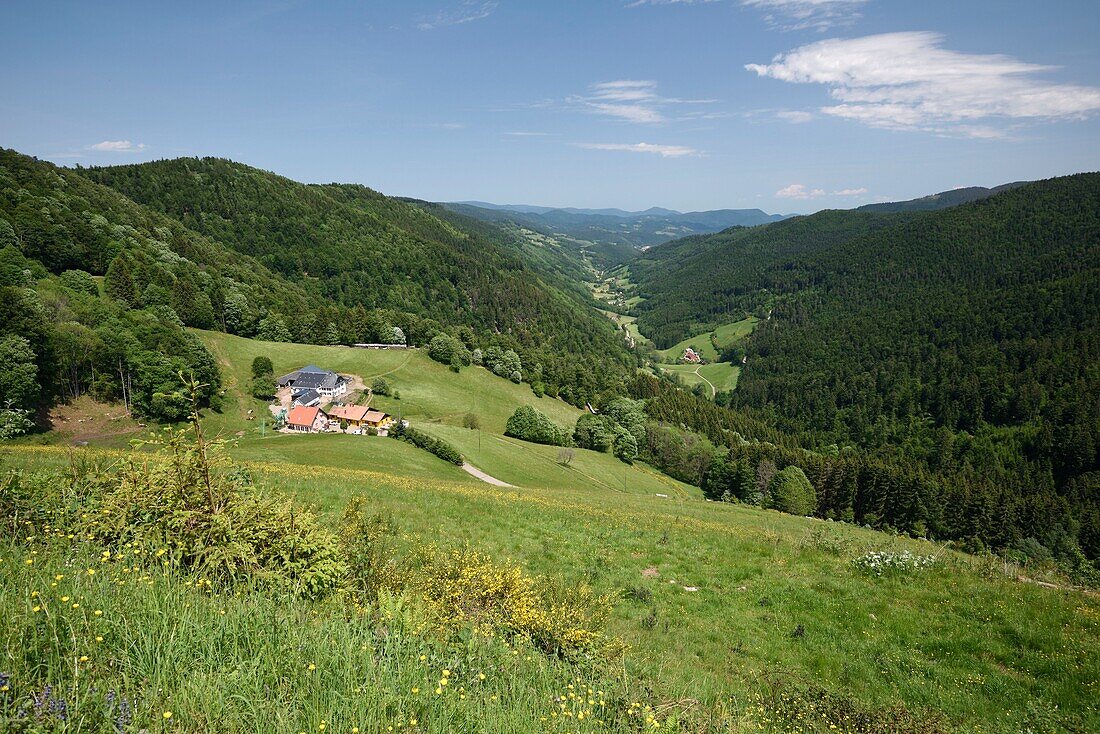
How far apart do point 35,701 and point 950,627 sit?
16455mm

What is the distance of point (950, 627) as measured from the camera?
1185 centimetres

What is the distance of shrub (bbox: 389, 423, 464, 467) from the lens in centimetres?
5019

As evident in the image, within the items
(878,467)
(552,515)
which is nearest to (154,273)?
(552,515)

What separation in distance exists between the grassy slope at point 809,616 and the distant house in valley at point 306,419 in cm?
4702

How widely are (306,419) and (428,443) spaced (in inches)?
923

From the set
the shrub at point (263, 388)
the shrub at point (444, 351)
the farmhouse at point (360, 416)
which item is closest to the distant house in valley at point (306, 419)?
the farmhouse at point (360, 416)

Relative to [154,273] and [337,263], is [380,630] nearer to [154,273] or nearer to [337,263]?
[154,273]

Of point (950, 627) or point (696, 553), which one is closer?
point (950, 627)

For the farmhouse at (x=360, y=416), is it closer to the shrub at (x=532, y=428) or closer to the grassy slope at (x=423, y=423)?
the grassy slope at (x=423, y=423)

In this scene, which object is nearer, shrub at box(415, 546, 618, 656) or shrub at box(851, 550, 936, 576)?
shrub at box(415, 546, 618, 656)

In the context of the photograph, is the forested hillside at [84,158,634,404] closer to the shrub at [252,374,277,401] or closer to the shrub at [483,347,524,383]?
the shrub at [483,347,524,383]

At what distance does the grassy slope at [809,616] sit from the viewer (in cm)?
951

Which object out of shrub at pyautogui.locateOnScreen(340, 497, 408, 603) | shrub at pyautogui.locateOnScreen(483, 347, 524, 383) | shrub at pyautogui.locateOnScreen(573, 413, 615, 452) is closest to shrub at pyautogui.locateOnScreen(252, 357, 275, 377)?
shrub at pyautogui.locateOnScreen(483, 347, 524, 383)

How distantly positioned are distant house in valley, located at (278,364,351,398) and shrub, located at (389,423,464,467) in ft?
78.2
